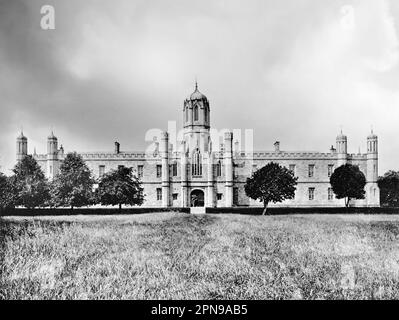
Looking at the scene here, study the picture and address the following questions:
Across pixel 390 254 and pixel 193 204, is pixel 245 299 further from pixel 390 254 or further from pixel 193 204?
pixel 193 204

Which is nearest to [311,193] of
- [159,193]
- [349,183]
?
[349,183]

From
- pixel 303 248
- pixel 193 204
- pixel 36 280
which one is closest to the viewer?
pixel 36 280

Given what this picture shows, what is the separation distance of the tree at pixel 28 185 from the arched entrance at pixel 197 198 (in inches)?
630

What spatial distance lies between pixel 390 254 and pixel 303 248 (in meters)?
1.74

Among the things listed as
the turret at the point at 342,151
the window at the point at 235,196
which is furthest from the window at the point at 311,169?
the window at the point at 235,196

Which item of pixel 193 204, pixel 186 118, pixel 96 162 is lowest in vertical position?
pixel 193 204

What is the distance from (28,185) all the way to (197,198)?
18452 millimetres

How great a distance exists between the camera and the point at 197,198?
36.4 metres

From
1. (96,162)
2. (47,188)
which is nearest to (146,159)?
(96,162)

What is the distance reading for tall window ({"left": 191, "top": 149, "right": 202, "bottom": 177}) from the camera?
1421 inches

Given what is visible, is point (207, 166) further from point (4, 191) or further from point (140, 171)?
point (4, 191)

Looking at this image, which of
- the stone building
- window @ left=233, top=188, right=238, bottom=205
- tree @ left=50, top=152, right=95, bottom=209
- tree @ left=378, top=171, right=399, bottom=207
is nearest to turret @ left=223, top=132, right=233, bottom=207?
the stone building

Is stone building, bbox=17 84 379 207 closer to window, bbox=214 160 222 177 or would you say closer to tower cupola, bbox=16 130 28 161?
window, bbox=214 160 222 177
